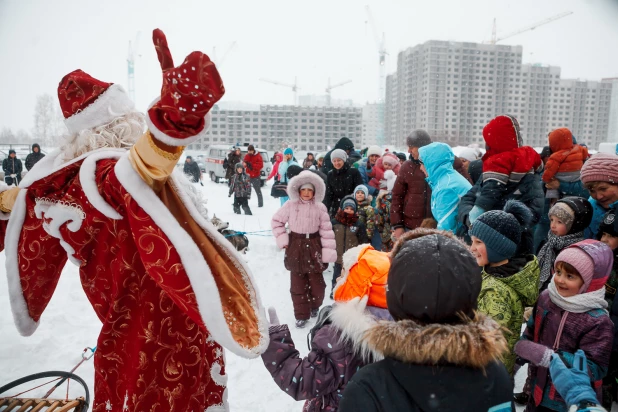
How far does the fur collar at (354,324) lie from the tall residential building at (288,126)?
89.8m

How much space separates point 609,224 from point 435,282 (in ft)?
7.84

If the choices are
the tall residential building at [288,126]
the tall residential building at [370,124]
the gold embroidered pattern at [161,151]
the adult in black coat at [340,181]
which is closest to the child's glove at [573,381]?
the gold embroidered pattern at [161,151]

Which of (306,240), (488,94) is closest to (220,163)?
(306,240)

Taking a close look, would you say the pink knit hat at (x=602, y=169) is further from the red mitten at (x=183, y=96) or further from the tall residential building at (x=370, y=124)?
the tall residential building at (x=370, y=124)

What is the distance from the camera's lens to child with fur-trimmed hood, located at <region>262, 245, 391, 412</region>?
1534 millimetres

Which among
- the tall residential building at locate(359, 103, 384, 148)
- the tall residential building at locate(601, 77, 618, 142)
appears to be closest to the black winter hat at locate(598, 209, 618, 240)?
the tall residential building at locate(601, 77, 618, 142)

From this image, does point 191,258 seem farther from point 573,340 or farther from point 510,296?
point 573,340

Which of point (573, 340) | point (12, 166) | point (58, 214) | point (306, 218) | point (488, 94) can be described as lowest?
point (573, 340)

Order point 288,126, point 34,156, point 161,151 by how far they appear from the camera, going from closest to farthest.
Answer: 1. point 161,151
2. point 34,156
3. point 288,126

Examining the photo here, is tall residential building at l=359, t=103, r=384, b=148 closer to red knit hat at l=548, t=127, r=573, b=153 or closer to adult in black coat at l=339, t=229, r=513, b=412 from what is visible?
red knit hat at l=548, t=127, r=573, b=153

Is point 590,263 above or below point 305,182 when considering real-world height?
below

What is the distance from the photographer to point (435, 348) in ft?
3.38

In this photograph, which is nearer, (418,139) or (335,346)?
(335,346)

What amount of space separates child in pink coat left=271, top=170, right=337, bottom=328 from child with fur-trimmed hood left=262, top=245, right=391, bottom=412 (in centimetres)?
→ 277
